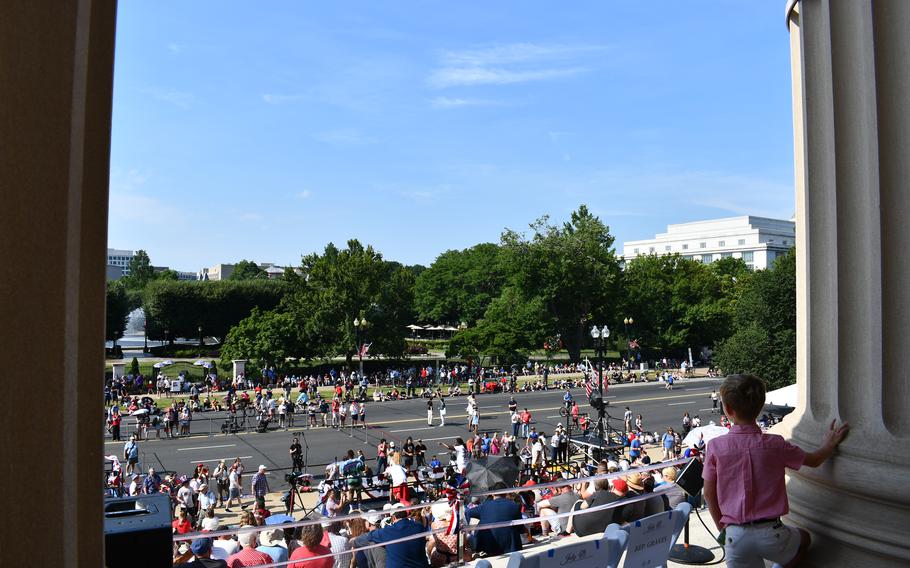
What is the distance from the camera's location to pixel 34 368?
2.36m

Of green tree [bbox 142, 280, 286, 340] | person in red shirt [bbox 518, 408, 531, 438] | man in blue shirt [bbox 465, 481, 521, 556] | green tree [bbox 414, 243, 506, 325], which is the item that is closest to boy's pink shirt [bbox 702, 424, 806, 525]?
man in blue shirt [bbox 465, 481, 521, 556]

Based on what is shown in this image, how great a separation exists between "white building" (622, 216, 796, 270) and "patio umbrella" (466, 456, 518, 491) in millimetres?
126140

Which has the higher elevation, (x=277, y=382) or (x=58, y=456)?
(x=58, y=456)

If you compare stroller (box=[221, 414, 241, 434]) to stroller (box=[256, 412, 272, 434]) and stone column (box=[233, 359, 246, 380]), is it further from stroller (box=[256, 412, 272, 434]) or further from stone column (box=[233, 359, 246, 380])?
stone column (box=[233, 359, 246, 380])

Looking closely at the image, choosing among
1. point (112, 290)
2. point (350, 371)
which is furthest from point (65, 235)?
point (112, 290)

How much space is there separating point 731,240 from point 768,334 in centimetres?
10469

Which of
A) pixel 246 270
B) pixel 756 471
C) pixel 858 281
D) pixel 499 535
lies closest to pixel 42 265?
pixel 756 471

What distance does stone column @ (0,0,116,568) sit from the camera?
2.33m

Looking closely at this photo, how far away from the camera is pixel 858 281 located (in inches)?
148

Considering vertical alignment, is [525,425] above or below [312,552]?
below

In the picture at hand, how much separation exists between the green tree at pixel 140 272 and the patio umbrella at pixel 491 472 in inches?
5701

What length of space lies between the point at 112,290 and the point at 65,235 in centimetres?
9156

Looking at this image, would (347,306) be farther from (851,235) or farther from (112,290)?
(851,235)

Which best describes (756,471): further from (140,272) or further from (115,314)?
(140,272)
